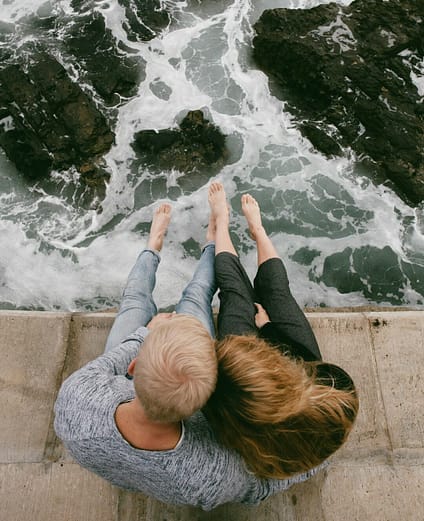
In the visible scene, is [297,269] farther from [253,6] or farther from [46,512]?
[253,6]

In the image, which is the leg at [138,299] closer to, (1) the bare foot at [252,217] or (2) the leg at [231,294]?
(2) the leg at [231,294]

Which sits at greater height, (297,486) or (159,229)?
(159,229)

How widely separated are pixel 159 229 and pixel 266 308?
49.2 inches

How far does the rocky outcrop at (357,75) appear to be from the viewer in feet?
16.6

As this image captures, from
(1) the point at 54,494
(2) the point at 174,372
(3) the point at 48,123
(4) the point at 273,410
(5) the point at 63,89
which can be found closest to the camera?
(2) the point at 174,372

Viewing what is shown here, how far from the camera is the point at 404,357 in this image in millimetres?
3033

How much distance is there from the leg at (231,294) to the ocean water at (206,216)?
123 centimetres

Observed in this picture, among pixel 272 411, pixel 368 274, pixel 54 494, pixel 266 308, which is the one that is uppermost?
pixel 272 411

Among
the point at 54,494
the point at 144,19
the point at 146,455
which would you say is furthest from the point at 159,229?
the point at 144,19

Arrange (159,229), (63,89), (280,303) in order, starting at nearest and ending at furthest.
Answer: (280,303) < (159,229) < (63,89)

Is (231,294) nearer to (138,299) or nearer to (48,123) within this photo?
(138,299)

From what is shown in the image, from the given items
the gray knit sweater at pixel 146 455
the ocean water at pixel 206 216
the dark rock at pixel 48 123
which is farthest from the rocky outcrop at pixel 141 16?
the gray knit sweater at pixel 146 455

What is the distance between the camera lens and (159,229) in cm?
363

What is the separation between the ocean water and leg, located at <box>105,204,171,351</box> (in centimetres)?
98
